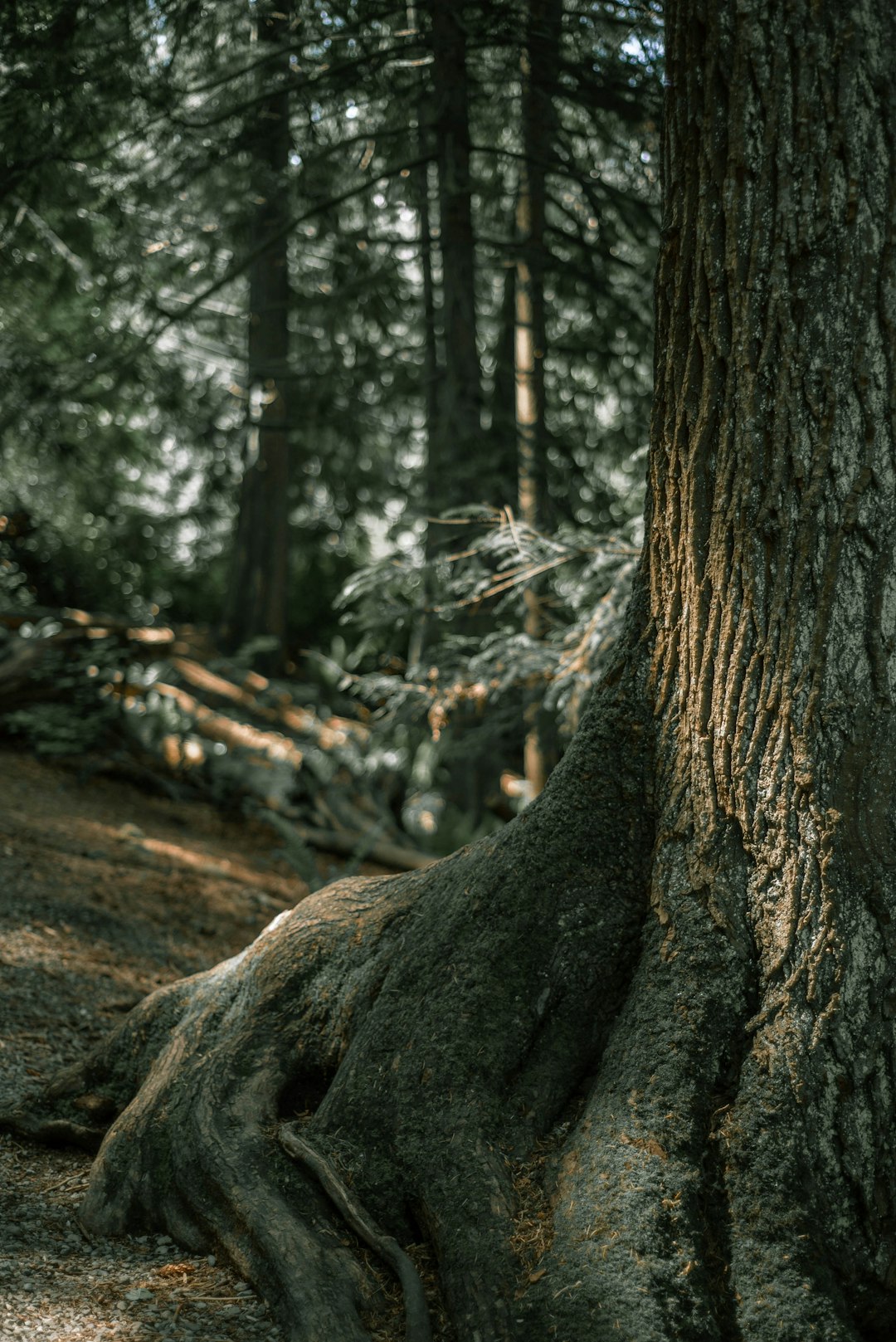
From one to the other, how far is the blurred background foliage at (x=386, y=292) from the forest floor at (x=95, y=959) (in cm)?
146

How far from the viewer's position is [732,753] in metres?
3.03

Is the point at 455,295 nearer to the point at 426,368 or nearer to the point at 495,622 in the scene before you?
the point at 426,368

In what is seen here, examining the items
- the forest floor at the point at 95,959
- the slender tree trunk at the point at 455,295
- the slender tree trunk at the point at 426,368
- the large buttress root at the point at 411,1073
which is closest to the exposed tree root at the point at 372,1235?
the large buttress root at the point at 411,1073

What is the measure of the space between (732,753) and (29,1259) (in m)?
2.65

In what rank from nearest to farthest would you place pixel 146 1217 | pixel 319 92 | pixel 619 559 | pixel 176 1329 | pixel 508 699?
pixel 176 1329 < pixel 146 1217 < pixel 619 559 < pixel 319 92 < pixel 508 699

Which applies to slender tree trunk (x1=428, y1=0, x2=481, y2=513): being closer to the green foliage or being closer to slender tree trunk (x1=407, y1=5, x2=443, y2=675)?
slender tree trunk (x1=407, y1=5, x2=443, y2=675)

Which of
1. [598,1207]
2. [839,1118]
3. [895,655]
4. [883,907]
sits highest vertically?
[895,655]

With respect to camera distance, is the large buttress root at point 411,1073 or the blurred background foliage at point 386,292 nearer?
the large buttress root at point 411,1073

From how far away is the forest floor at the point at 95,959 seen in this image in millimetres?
3061

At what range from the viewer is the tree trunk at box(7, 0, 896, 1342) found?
2.78 m

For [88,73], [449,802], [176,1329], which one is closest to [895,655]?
[176,1329]

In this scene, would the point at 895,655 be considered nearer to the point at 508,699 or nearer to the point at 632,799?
the point at 632,799

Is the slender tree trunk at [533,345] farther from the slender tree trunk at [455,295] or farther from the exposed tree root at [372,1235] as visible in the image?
the exposed tree root at [372,1235]

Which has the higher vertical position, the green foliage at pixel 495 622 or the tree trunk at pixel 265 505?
the tree trunk at pixel 265 505
